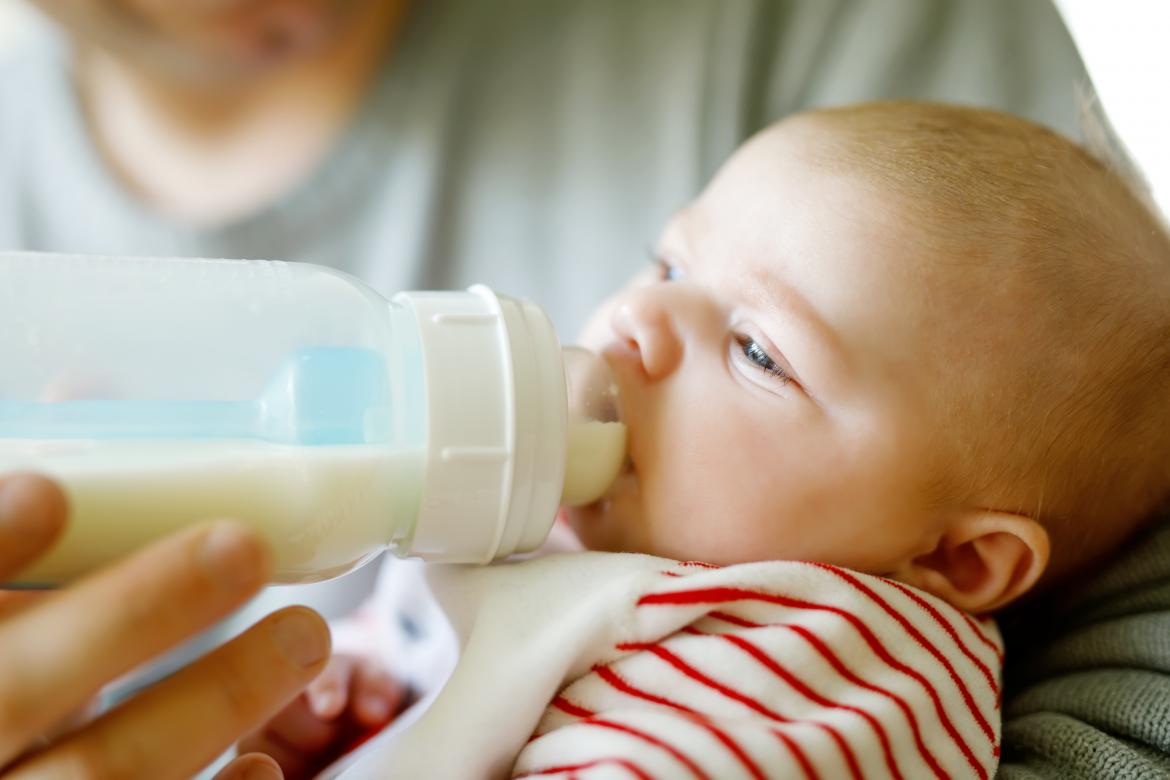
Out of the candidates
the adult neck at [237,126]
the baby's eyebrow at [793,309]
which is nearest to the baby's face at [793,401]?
the baby's eyebrow at [793,309]

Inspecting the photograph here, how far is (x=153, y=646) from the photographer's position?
54 centimetres

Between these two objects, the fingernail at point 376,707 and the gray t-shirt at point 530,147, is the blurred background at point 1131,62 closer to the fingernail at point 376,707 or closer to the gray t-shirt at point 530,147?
the gray t-shirt at point 530,147

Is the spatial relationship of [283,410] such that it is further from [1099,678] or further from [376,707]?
[1099,678]

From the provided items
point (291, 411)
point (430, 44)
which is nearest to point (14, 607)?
point (291, 411)

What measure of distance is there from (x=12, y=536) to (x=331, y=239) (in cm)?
91

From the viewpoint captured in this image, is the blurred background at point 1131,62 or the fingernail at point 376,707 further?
the blurred background at point 1131,62

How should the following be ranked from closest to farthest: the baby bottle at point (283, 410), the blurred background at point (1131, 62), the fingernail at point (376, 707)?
the baby bottle at point (283, 410) → the fingernail at point (376, 707) → the blurred background at point (1131, 62)

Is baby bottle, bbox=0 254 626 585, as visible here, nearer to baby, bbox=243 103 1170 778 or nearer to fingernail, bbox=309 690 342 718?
baby, bbox=243 103 1170 778

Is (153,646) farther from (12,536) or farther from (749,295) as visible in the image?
(749,295)

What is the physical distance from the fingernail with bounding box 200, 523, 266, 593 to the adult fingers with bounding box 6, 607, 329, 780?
85mm

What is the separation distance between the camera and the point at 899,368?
0.79 meters

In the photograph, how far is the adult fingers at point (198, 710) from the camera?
55cm

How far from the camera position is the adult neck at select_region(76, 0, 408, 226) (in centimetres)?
136

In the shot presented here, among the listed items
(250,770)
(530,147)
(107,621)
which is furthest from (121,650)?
(530,147)
